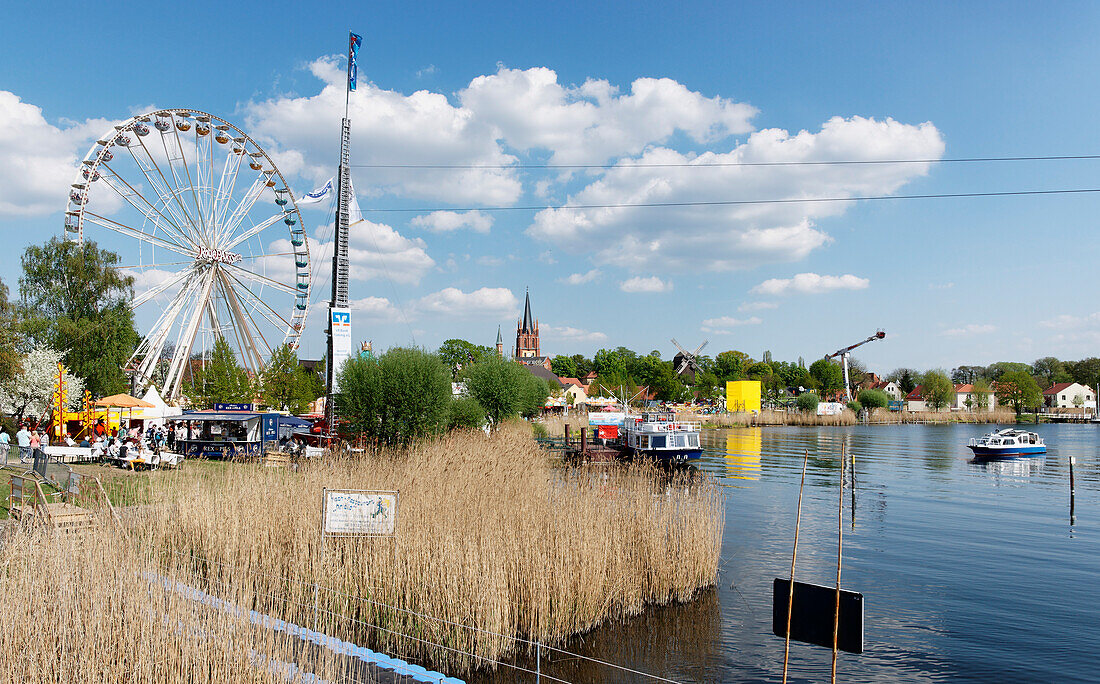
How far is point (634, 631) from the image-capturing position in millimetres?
12047

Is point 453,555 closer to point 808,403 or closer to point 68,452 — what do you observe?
point 68,452

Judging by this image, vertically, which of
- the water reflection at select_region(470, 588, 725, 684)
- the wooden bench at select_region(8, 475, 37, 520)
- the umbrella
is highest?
the umbrella

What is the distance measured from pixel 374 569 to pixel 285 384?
43968mm

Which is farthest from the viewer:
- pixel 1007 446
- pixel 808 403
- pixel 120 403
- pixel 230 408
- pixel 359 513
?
pixel 808 403

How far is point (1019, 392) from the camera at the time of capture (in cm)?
11306

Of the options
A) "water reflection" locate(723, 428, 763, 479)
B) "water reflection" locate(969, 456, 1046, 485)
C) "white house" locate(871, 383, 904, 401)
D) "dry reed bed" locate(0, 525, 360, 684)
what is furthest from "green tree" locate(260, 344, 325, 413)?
"white house" locate(871, 383, 904, 401)

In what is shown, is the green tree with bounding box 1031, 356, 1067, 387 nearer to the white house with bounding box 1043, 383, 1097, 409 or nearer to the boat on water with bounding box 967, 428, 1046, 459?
the white house with bounding box 1043, 383, 1097, 409

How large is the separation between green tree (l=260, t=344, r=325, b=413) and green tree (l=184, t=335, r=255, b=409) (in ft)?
4.10

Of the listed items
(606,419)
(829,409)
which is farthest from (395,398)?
(829,409)

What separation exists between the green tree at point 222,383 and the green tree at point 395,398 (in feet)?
76.5

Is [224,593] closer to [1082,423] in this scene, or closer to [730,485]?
[730,485]

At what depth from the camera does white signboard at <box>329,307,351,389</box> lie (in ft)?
85.2

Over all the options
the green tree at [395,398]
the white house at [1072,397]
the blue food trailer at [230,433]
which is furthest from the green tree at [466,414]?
the white house at [1072,397]

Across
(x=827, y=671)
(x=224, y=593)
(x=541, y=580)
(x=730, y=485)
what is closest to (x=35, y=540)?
(x=224, y=593)
